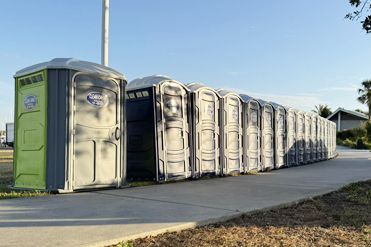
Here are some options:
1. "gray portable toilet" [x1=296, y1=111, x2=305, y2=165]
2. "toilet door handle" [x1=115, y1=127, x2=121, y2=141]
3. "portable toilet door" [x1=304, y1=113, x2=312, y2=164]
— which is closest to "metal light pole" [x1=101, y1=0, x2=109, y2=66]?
"toilet door handle" [x1=115, y1=127, x2=121, y2=141]

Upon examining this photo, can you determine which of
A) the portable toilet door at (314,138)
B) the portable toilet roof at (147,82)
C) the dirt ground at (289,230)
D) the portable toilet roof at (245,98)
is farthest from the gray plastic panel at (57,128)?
the portable toilet door at (314,138)

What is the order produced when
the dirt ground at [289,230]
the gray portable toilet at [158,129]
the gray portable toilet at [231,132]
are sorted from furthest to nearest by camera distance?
1. the gray portable toilet at [231,132]
2. the gray portable toilet at [158,129]
3. the dirt ground at [289,230]

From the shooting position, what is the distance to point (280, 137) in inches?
659

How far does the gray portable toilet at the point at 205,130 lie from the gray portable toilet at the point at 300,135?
7.40m

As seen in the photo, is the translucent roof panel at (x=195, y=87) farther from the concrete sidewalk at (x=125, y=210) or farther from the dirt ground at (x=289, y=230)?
the dirt ground at (x=289, y=230)

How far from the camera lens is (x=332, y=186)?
408 inches

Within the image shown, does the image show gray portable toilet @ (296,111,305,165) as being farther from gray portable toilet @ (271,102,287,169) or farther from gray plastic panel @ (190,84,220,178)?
gray plastic panel @ (190,84,220,178)

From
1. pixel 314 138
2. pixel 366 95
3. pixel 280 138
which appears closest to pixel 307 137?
pixel 314 138

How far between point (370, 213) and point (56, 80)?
5922 millimetres

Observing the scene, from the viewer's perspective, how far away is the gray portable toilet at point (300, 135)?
62.0 feet

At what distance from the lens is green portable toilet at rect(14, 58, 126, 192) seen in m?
8.27

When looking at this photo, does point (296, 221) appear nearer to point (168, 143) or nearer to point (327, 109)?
point (168, 143)

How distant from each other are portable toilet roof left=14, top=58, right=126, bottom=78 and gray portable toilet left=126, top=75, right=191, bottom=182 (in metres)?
1.71

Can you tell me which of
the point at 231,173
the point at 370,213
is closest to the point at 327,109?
the point at 231,173
